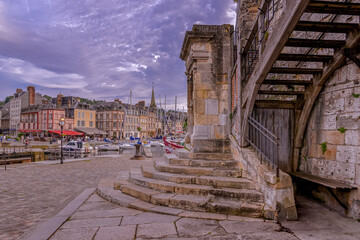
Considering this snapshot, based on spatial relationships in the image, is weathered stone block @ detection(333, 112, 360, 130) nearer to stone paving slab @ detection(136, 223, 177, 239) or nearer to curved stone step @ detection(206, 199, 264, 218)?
curved stone step @ detection(206, 199, 264, 218)

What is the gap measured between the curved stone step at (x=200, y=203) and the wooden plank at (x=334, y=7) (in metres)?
3.17

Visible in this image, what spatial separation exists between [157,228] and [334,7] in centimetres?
412

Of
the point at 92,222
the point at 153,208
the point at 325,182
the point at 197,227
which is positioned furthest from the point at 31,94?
the point at 325,182

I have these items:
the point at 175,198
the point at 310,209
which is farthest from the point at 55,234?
the point at 310,209

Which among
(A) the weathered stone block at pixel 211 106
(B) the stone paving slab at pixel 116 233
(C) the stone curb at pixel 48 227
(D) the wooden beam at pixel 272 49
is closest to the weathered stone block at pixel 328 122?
(D) the wooden beam at pixel 272 49

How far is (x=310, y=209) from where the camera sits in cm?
443

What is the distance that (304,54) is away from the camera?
14.2 feet

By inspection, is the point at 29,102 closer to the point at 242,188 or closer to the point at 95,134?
the point at 95,134

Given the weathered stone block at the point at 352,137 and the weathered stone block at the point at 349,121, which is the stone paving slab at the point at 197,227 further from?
the weathered stone block at the point at 349,121

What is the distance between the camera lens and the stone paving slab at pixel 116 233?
326 centimetres

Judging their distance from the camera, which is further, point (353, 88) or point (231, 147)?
point (231, 147)

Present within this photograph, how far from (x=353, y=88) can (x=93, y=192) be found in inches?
240

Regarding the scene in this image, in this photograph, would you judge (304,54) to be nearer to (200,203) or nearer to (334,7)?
(334,7)

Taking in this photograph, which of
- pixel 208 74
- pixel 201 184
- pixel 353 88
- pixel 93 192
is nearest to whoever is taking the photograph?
pixel 353 88
